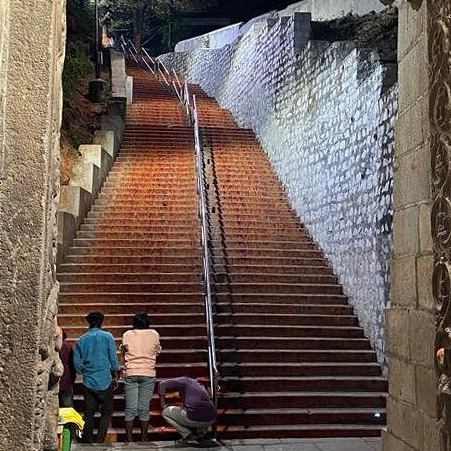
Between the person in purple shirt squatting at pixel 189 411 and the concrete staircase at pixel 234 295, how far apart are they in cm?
46

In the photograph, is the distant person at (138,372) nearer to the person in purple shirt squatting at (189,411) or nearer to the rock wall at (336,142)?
the person in purple shirt squatting at (189,411)

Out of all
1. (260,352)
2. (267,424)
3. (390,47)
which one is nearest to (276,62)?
(390,47)

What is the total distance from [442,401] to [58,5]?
2.44 meters

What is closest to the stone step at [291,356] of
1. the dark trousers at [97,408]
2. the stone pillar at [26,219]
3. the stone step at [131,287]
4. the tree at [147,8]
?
the stone step at [131,287]

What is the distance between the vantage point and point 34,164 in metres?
2.54

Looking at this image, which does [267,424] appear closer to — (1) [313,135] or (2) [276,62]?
(1) [313,135]

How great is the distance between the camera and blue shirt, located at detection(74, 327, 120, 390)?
18.0ft

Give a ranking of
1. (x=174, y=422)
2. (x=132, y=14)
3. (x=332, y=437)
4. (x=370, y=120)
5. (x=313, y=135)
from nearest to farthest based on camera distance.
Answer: (x=174, y=422), (x=332, y=437), (x=370, y=120), (x=313, y=135), (x=132, y=14)

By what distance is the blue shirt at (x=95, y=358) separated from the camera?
18.0ft

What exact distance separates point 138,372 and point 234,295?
114 inches

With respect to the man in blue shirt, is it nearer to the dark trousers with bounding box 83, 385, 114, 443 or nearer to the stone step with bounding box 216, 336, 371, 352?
the dark trousers with bounding box 83, 385, 114, 443

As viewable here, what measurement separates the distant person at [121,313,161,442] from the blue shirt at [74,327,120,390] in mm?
221

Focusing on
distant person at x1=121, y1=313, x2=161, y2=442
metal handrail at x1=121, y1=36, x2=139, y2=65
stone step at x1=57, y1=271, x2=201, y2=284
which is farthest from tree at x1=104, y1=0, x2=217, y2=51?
distant person at x1=121, y1=313, x2=161, y2=442

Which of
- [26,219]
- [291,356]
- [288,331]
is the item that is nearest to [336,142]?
[288,331]
